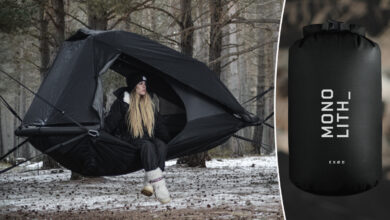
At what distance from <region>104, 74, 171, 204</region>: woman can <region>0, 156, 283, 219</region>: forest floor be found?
68 cm

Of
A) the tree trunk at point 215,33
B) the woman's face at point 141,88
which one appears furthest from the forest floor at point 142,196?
the tree trunk at point 215,33

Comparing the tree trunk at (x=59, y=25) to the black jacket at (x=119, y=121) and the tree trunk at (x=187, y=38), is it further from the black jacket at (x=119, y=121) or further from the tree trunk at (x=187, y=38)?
the black jacket at (x=119, y=121)

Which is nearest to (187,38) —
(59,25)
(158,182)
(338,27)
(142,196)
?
(59,25)

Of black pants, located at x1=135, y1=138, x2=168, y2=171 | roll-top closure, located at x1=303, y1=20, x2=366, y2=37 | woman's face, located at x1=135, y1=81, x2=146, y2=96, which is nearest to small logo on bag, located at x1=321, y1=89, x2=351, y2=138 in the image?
roll-top closure, located at x1=303, y1=20, x2=366, y2=37

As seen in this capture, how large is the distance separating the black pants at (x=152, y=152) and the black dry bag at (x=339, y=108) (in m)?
1.15

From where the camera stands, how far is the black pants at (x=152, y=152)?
3.06 m

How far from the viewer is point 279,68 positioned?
221 centimetres

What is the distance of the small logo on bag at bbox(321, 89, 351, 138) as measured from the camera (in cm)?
200

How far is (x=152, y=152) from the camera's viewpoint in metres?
3.08

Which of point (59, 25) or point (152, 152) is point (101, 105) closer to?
point (152, 152)

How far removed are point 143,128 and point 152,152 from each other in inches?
6.5

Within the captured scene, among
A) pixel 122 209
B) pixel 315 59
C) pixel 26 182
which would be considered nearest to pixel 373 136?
pixel 315 59

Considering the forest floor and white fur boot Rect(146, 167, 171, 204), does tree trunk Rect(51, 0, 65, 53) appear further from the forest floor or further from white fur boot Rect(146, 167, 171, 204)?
white fur boot Rect(146, 167, 171, 204)

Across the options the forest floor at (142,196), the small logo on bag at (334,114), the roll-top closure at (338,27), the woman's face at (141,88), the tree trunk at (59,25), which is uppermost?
the tree trunk at (59,25)
